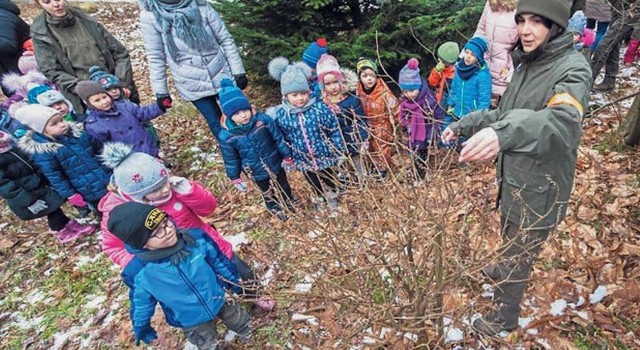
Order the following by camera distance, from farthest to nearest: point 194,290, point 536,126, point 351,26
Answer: point 351,26 → point 194,290 → point 536,126

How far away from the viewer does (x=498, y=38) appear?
13.4 feet

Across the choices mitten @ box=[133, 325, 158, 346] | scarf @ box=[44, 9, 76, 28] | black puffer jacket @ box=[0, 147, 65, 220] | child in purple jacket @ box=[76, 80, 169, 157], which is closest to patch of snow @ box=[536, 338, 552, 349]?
mitten @ box=[133, 325, 158, 346]

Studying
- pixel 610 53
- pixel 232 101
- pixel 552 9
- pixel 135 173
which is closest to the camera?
pixel 552 9

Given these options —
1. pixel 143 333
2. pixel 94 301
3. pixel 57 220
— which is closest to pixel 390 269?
pixel 143 333

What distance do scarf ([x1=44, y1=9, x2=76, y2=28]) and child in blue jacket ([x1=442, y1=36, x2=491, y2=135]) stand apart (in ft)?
12.9

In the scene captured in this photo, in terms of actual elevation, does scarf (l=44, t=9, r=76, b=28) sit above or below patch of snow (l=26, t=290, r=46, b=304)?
above

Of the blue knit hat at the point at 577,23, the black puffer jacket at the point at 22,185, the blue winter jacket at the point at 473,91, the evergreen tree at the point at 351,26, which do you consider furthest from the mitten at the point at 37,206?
the blue knit hat at the point at 577,23

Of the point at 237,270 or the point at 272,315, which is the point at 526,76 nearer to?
the point at 237,270

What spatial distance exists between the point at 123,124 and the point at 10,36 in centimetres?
234

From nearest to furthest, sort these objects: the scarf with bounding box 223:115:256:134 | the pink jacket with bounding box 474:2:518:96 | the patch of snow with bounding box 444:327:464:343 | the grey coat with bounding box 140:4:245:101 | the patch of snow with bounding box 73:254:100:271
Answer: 1. the patch of snow with bounding box 444:327:464:343
2. the scarf with bounding box 223:115:256:134
3. the grey coat with bounding box 140:4:245:101
4. the pink jacket with bounding box 474:2:518:96
5. the patch of snow with bounding box 73:254:100:271

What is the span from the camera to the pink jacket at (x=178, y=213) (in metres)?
2.72

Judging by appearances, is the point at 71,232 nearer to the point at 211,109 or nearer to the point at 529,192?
the point at 211,109

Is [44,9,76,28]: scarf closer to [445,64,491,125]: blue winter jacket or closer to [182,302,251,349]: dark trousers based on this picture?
[182,302,251,349]: dark trousers

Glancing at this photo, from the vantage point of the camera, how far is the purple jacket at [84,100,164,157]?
12.8 feet
